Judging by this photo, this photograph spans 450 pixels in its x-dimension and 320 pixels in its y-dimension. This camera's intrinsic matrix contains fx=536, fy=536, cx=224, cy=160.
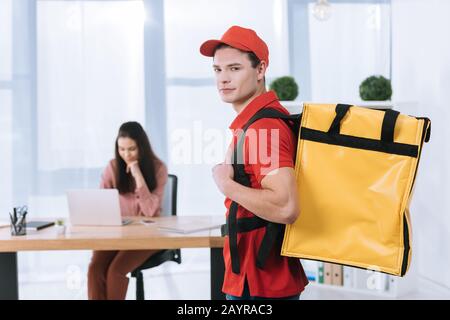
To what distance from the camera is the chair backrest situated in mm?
3244

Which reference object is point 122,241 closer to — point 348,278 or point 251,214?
point 251,214

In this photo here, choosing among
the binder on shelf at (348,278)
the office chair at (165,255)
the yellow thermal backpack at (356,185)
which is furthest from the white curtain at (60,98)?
the yellow thermal backpack at (356,185)

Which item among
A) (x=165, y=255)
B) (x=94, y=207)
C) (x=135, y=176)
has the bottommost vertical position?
(x=165, y=255)

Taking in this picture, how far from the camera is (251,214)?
140 cm

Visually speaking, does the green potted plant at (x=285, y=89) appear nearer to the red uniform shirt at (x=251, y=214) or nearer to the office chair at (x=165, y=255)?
the office chair at (x=165, y=255)

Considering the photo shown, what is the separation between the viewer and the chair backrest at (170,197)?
3244 millimetres

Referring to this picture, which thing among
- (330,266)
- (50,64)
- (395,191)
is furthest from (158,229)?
(50,64)

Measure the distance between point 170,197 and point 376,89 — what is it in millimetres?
1623

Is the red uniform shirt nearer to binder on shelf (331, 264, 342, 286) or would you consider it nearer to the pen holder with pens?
the pen holder with pens

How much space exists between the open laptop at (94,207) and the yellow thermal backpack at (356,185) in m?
1.31

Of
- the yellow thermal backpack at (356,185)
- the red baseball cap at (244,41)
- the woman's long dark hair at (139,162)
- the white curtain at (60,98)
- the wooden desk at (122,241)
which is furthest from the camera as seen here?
the white curtain at (60,98)

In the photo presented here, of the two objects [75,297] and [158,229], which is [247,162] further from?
[75,297]

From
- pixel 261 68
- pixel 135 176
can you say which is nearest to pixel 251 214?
pixel 261 68

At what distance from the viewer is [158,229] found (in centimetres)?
245
